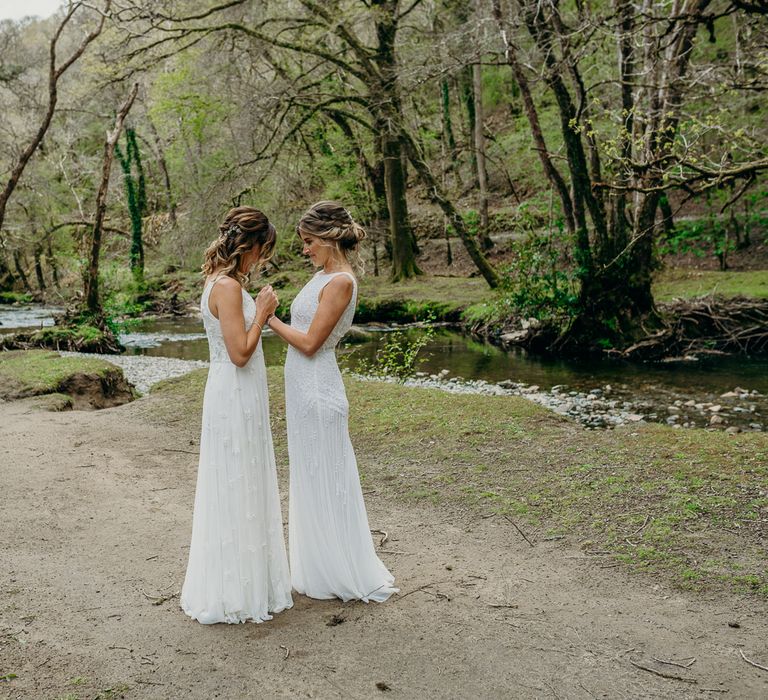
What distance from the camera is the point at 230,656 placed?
3789 millimetres

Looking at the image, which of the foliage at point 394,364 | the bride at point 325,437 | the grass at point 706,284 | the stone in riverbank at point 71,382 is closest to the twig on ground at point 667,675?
the bride at point 325,437

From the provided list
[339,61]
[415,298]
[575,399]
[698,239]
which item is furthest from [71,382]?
[698,239]

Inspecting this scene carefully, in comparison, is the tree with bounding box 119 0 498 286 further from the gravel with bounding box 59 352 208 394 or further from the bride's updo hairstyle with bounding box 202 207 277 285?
the bride's updo hairstyle with bounding box 202 207 277 285

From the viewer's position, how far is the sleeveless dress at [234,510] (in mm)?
4223

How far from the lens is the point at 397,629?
13.4ft

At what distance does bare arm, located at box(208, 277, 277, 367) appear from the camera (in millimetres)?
4172

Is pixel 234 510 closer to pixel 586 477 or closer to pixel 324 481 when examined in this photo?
pixel 324 481

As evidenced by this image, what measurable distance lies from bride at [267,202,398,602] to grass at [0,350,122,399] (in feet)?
24.9

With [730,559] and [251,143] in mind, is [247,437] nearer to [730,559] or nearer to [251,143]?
[730,559]

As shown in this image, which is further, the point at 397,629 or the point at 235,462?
the point at 235,462

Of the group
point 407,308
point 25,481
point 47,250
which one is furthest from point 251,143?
point 47,250

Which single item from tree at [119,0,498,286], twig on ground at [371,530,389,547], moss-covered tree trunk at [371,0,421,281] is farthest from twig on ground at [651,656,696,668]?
tree at [119,0,498,286]

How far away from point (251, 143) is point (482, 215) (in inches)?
414

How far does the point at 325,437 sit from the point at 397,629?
118 centimetres
